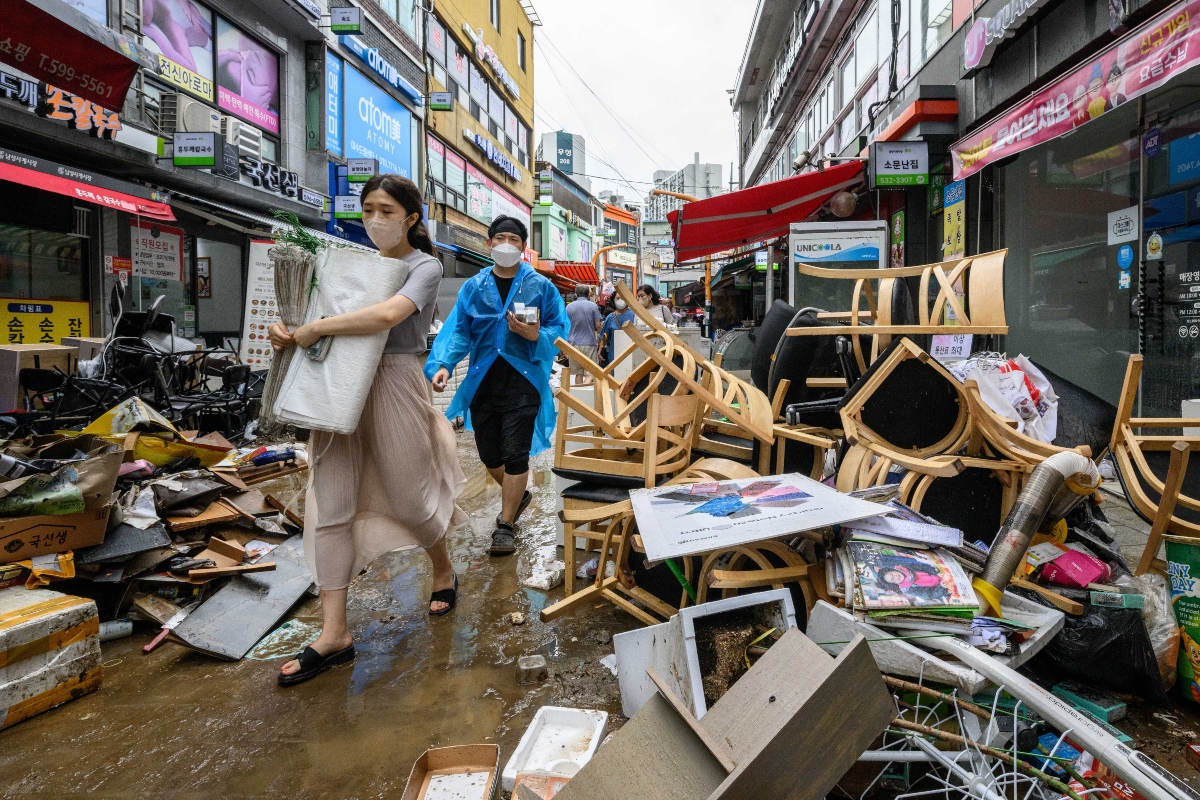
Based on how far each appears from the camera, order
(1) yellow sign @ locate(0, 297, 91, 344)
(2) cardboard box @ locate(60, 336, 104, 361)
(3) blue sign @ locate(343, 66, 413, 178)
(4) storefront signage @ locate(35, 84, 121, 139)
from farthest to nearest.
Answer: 1. (3) blue sign @ locate(343, 66, 413, 178)
2. (1) yellow sign @ locate(0, 297, 91, 344)
3. (4) storefront signage @ locate(35, 84, 121, 139)
4. (2) cardboard box @ locate(60, 336, 104, 361)

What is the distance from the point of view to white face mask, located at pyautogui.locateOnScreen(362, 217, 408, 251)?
2.36m

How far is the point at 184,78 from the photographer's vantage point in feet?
30.9

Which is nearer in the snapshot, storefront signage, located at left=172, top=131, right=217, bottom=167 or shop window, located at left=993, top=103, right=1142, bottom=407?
shop window, located at left=993, top=103, right=1142, bottom=407

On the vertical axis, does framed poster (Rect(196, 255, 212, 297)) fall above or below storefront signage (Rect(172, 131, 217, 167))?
below

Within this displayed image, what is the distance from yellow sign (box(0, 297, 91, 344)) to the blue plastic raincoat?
6.54 m

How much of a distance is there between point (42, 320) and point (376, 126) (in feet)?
31.4

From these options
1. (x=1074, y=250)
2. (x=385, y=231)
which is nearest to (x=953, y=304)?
(x=385, y=231)

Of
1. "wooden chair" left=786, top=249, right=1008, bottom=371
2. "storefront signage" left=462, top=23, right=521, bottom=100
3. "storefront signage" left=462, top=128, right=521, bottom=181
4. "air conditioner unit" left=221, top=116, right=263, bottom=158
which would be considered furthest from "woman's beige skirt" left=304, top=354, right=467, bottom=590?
"storefront signage" left=462, top=23, right=521, bottom=100

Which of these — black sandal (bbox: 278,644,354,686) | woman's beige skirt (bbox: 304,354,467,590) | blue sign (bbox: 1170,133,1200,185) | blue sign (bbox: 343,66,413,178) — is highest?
blue sign (bbox: 343,66,413,178)

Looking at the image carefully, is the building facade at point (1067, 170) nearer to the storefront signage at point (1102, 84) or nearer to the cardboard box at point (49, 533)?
the storefront signage at point (1102, 84)

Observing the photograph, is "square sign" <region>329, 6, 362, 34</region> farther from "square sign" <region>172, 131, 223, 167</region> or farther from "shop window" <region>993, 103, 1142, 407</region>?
"shop window" <region>993, 103, 1142, 407</region>

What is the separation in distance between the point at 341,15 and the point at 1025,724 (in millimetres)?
14706

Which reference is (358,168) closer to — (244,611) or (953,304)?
(244,611)

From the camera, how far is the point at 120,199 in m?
7.25
